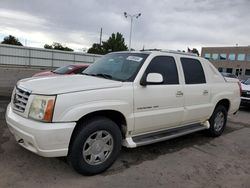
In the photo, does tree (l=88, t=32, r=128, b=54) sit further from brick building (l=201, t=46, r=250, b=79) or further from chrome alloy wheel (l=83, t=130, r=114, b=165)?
chrome alloy wheel (l=83, t=130, r=114, b=165)

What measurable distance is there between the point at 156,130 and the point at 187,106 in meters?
0.90

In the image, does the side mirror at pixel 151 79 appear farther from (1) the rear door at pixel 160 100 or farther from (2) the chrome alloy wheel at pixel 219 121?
(2) the chrome alloy wheel at pixel 219 121

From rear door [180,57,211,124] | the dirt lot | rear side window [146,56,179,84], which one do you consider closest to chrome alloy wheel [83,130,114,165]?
the dirt lot

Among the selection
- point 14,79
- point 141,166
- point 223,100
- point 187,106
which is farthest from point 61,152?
point 14,79

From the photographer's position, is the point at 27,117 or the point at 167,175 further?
the point at 167,175

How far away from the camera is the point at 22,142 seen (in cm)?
373

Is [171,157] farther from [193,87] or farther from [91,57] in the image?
[91,57]

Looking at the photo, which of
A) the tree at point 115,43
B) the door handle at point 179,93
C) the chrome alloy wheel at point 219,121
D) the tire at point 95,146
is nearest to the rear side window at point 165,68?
the door handle at point 179,93

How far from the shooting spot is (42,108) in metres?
3.39

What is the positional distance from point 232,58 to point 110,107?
68.6 m

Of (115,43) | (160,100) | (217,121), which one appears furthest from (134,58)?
(115,43)

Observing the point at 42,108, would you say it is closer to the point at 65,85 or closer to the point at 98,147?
the point at 65,85

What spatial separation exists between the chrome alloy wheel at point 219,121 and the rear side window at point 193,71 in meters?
1.11

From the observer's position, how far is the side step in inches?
171
